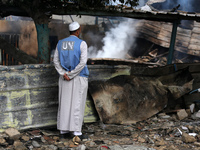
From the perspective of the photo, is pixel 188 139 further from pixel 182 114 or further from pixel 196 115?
pixel 196 115

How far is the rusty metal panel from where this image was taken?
422 cm

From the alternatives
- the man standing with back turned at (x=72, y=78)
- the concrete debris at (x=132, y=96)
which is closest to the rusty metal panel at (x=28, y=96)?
the man standing with back turned at (x=72, y=78)

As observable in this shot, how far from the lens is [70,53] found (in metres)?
4.03

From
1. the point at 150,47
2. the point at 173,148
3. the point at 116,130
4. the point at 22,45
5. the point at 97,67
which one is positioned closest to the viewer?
the point at 173,148

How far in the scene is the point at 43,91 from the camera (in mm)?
4617

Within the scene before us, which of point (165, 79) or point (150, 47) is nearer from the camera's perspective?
point (165, 79)

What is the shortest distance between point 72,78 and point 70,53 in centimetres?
44

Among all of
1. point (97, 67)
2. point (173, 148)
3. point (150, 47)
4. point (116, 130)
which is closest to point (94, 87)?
point (97, 67)

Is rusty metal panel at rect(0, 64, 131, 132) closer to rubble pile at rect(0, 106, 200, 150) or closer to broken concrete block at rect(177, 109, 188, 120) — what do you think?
rubble pile at rect(0, 106, 200, 150)

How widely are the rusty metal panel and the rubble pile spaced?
0.20m

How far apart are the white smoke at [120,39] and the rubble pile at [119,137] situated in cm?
1157

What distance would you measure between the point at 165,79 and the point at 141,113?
51.4 inches

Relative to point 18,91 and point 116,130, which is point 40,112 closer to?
point 18,91

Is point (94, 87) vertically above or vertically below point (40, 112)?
above
